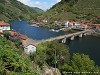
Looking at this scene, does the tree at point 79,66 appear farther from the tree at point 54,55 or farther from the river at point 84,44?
the river at point 84,44

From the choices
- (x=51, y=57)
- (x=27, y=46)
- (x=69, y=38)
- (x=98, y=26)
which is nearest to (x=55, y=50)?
(x=51, y=57)

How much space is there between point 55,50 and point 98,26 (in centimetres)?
8916

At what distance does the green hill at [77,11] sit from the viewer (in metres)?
146

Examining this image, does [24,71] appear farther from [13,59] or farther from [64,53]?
[64,53]

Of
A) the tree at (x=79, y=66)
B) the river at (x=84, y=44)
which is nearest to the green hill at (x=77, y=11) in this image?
the river at (x=84, y=44)

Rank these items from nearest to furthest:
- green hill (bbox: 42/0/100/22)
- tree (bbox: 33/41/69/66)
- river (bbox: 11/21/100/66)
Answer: tree (bbox: 33/41/69/66), river (bbox: 11/21/100/66), green hill (bbox: 42/0/100/22)

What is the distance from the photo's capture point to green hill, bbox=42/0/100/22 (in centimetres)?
14612

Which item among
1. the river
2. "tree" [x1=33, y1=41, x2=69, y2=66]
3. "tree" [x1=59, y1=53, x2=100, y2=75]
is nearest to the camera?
"tree" [x1=59, y1=53, x2=100, y2=75]

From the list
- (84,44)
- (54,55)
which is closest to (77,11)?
(84,44)

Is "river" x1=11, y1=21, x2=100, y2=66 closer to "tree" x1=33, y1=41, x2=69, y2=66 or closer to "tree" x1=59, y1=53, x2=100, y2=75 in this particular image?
"tree" x1=33, y1=41, x2=69, y2=66

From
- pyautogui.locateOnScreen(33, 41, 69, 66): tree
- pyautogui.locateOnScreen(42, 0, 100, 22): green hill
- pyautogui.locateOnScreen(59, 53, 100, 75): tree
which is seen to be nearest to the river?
pyautogui.locateOnScreen(33, 41, 69, 66): tree

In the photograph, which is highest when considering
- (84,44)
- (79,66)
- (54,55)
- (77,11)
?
(77,11)

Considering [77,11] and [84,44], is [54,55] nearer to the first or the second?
[84,44]

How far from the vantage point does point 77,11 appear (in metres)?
153
